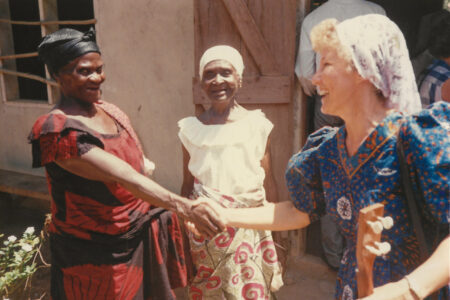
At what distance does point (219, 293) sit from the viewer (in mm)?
2619

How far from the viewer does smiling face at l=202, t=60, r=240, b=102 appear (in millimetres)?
2666

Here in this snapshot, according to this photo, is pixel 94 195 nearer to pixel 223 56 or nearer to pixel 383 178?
pixel 223 56

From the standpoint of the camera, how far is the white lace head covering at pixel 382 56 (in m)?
1.31

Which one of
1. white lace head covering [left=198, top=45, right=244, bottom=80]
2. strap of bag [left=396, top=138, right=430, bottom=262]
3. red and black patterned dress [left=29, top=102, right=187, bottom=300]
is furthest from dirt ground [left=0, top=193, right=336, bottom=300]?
strap of bag [left=396, top=138, right=430, bottom=262]

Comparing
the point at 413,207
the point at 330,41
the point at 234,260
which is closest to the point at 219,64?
the point at 234,260

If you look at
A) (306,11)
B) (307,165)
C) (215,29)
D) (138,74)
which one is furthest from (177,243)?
(138,74)

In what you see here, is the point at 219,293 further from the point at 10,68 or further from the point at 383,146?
the point at 10,68

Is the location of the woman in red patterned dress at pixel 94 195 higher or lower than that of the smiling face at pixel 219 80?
lower

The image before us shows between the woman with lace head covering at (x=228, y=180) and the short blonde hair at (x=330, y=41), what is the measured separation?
4.01 feet

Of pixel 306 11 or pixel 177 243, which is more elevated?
pixel 306 11

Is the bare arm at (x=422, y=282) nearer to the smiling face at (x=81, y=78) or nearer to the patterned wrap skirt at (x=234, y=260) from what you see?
the patterned wrap skirt at (x=234, y=260)

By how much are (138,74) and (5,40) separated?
2.56 meters

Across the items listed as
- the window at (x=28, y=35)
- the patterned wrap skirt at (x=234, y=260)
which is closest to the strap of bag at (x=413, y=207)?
the patterned wrap skirt at (x=234, y=260)

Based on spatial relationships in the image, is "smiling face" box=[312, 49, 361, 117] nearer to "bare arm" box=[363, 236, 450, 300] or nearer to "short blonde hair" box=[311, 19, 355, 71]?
"short blonde hair" box=[311, 19, 355, 71]
